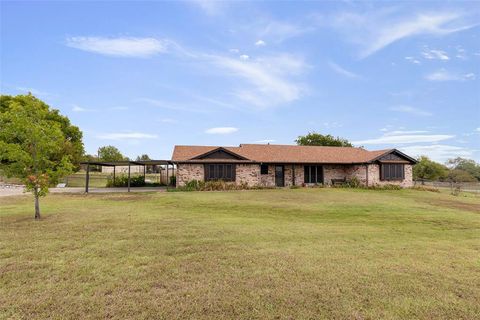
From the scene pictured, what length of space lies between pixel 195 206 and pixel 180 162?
1008 cm

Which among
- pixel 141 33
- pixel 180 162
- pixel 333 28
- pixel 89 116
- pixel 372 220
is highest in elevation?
pixel 333 28

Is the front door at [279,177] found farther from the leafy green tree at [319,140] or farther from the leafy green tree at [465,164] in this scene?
the leafy green tree at [465,164]

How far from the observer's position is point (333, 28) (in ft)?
58.3

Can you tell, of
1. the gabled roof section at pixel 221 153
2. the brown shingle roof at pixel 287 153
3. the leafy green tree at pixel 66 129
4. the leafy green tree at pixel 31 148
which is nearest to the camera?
the leafy green tree at pixel 31 148

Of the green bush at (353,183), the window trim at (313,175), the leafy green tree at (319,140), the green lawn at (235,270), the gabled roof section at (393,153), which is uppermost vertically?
the leafy green tree at (319,140)

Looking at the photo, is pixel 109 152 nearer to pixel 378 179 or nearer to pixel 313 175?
pixel 313 175

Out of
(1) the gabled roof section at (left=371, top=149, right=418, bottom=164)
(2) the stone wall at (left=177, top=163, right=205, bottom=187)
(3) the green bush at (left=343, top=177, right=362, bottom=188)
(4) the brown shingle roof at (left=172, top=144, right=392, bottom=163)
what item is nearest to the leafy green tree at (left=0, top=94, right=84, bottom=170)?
(4) the brown shingle roof at (left=172, top=144, right=392, bottom=163)

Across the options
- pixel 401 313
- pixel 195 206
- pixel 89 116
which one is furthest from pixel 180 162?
pixel 401 313

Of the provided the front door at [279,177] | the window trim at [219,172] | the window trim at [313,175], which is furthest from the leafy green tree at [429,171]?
the window trim at [219,172]

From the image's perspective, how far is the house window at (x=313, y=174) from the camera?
1086 inches

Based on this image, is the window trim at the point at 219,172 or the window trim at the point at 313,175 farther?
the window trim at the point at 313,175

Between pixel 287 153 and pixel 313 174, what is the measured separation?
3.31m

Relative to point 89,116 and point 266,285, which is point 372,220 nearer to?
point 266,285

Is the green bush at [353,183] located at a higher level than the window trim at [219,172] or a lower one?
lower
